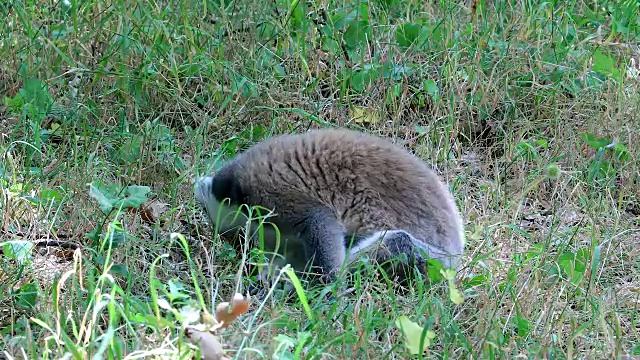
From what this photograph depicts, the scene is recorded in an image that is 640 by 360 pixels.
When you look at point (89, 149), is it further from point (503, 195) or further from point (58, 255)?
point (503, 195)

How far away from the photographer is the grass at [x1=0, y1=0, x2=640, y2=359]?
11.8ft

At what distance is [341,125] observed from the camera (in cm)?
556

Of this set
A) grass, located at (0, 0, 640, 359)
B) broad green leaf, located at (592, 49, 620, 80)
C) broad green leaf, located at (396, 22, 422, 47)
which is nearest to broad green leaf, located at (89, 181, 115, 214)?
grass, located at (0, 0, 640, 359)

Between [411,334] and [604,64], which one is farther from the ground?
[411,334]

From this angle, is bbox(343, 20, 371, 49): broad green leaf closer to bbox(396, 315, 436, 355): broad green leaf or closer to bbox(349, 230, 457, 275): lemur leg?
bbox(349, 230, 457, 275): lemur leg

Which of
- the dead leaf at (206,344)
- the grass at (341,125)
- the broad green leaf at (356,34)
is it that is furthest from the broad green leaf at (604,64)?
the dead leaf at (206,344)

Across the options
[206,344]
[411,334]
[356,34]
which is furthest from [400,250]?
[356,34]

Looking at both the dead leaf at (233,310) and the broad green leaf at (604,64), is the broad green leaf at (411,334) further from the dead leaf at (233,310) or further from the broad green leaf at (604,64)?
the broad green leaf at (604,64)

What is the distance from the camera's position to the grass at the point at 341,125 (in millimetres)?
3592

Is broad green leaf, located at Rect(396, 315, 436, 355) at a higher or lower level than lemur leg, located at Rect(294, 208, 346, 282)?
higher

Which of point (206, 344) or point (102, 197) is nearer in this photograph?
point (206, 344)

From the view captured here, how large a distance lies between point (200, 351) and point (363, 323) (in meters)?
0.88

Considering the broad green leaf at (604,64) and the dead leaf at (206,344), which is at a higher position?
the dead leaf at (206,344)

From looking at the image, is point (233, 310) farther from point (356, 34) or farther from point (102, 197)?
point (356, 34)
